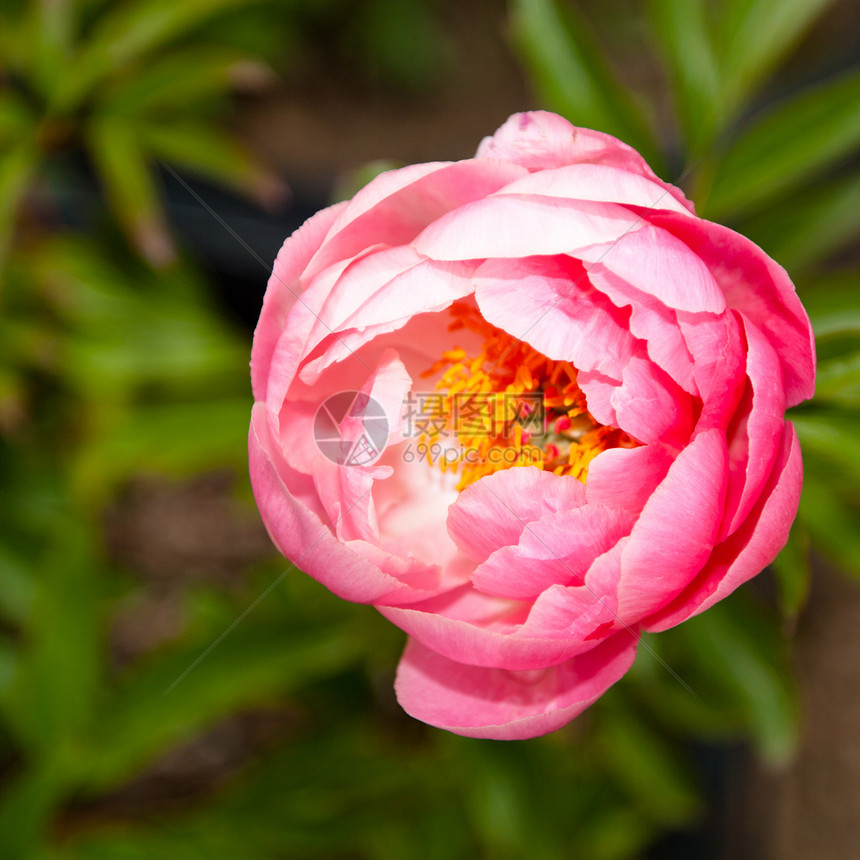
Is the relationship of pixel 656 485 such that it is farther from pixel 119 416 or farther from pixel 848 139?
pixel 119 416

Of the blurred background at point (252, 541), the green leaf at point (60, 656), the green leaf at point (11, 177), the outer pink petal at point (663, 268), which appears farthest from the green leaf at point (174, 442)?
the outer pink petal at point (663, 268)

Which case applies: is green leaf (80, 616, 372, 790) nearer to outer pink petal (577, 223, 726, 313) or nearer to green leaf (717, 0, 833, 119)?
outer pink petal (577, 223, 726, 313)

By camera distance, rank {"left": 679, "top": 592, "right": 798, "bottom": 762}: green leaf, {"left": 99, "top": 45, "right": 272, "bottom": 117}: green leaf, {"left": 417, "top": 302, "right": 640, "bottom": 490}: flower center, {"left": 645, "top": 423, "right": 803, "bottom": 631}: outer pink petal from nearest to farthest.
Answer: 1. {"left": 645, "top": 423, "right": 803, "bottom": 631}: outer pink petal
2. {"left": 417, "top": 302, "right": 640, "bottom": 490}: flower center
3. {"left": 679, "top": 592, "right": 798, "bottom": 762}: green leaf
4. {"left": 99, "top": 45, "right": 272, "bottom": 117}: green leaf

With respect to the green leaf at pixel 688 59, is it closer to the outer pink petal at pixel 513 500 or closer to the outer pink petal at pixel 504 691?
the outer pink petal at pixel 513 500

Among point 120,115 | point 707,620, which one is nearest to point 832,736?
point 707,620

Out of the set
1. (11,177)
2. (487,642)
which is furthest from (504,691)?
(11,177)

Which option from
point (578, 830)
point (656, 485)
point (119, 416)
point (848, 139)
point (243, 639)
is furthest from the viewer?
point (578, 830)

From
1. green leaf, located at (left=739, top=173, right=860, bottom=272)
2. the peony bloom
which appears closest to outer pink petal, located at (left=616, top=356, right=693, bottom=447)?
the peony bloom

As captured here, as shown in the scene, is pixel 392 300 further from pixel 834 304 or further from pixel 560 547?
pixel 834 304
